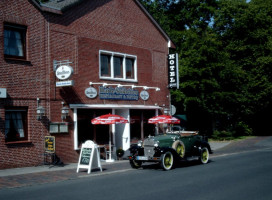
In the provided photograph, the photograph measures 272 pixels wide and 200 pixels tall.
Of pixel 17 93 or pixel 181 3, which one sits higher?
pixel 181 3

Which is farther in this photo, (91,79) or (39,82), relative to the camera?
(91,79)

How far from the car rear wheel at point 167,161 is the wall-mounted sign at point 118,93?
625 cm

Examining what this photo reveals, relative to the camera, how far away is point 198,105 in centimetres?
2889

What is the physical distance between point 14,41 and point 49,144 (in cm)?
476

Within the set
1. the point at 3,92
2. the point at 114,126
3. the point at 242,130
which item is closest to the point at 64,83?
the point at 3,92

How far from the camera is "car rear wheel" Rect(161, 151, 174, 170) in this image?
506 inches

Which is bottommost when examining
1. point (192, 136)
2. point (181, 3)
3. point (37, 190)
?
point (37, 190)

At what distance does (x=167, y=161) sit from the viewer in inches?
518

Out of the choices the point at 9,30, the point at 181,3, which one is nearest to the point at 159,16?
the point at 181,3

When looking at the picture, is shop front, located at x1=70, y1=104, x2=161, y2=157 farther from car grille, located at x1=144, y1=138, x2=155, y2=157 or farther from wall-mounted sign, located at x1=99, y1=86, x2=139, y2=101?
car grille, located at x1=144, y1=138, x2=155, y2=157

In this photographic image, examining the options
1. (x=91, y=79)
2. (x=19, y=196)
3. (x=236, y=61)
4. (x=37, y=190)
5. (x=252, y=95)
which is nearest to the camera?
(x=19, y=196)

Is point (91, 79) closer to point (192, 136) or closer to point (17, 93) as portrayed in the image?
point (17, 93)

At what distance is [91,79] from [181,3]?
26.5 meters

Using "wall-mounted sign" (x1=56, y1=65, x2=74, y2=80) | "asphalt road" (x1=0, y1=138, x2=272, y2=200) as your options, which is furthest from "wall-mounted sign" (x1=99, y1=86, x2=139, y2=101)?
"asphalt road" (x1=0, y1=138, x2=272, y2=200)
